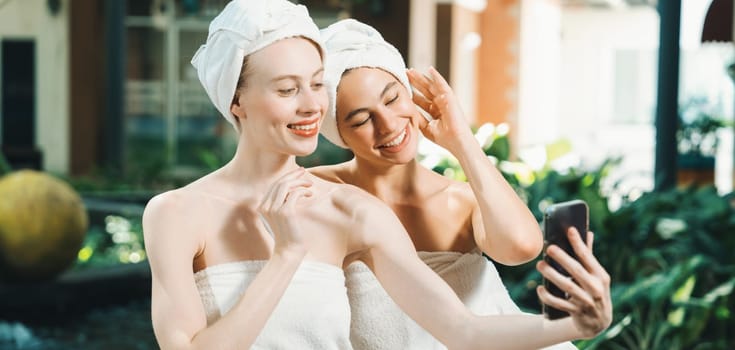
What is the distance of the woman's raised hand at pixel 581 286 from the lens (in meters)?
1.44

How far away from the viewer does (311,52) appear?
1584mm

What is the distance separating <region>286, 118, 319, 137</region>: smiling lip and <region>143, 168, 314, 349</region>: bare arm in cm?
10

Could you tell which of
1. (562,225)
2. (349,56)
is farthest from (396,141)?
(562,225)

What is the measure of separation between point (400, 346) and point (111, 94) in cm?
705

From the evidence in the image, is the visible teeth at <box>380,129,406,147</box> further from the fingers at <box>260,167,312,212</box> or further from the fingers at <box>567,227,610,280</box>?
the fingers at <box>567,227,610,280</box>

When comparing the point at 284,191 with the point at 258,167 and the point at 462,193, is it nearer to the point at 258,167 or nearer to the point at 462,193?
the point at 258,167

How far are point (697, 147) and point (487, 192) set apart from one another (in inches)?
469

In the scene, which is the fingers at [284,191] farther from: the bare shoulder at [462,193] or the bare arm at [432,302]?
the bare shoulder at [462,193]

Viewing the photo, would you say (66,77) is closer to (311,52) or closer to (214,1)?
(214,1)

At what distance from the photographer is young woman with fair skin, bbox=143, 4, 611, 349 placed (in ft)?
4.92

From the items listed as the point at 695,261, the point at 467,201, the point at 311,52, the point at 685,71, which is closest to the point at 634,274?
the point at 695,261

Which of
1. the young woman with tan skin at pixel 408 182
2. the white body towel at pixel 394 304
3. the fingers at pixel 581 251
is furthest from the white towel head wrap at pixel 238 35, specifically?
the fingers at pixel 581 251

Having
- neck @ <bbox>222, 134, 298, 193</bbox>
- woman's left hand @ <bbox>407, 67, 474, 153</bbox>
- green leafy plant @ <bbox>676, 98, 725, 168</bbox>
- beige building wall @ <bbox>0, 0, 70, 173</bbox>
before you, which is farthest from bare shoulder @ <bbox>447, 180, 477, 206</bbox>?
beige building wall @ <bbox>0, 0, 70, 173</bbox>

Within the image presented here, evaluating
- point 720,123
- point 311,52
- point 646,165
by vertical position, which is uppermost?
point 311,52
